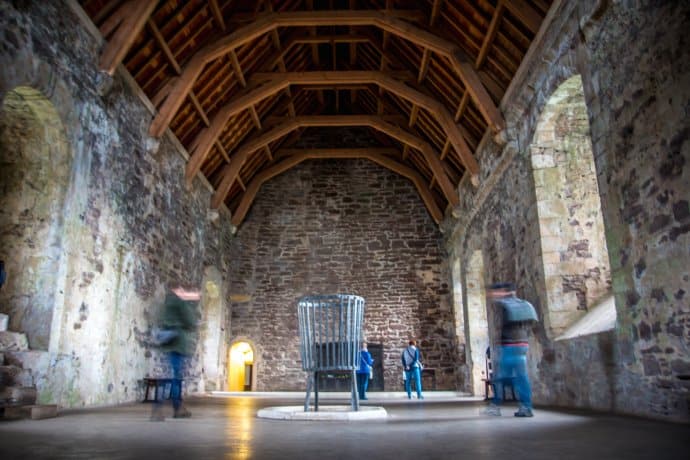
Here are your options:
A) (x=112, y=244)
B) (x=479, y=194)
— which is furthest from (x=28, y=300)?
(x=479, y=194)

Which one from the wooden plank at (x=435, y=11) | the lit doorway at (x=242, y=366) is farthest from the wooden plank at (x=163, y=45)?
the lit doorway at (x=242, y=366)

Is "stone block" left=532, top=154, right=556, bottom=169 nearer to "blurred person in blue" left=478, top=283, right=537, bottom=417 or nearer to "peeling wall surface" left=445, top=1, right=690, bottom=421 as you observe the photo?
"peeling wall surface" left=445, top=1, right=690, bottom=421

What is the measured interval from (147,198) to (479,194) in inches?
195

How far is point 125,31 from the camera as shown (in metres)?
5.80

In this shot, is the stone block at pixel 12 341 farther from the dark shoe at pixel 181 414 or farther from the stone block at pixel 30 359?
the dark shoe at pixel 181 414

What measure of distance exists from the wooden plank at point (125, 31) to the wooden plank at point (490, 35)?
379 cm

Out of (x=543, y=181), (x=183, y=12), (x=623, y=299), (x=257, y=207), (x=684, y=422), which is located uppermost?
(x=183, y=12)

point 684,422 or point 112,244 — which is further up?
point 112,244

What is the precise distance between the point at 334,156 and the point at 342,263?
2381 mm

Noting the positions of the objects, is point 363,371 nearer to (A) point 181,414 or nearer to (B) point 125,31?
(A) point 181,414

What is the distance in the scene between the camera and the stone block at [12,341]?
4422mm

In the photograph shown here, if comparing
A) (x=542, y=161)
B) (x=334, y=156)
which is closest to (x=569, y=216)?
(x=542, y=161)

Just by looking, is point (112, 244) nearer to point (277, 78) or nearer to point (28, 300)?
point (28, 300)

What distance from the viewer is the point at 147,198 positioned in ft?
23.7
